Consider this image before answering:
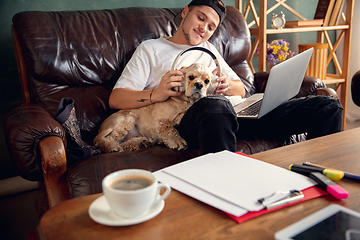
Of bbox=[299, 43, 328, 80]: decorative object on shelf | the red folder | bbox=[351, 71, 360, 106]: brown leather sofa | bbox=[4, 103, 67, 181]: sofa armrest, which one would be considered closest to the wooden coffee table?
the red folder

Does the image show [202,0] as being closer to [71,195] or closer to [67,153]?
[67,153]

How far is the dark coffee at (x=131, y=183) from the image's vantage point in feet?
1.82

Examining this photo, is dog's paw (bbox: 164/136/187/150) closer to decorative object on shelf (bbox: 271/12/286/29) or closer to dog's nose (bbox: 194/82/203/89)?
dog's nose (bbox: 194/82/203/89)

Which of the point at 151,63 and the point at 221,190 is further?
the point at 151,63

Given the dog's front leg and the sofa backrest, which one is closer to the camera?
the dog's front leg

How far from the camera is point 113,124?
167cm

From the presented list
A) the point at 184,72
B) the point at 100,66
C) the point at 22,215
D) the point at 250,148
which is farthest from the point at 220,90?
the point at 22,215

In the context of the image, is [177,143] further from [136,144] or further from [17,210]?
[17,210]

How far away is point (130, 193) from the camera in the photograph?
51 centimetres

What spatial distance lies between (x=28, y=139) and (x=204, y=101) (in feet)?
2.51

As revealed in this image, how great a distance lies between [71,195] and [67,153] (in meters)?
0.20

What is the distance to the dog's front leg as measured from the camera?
1486 millimetres

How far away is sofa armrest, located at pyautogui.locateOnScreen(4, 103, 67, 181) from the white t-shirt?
0.58 metres

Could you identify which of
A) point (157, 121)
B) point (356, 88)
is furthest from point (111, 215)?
point (356, 88)
